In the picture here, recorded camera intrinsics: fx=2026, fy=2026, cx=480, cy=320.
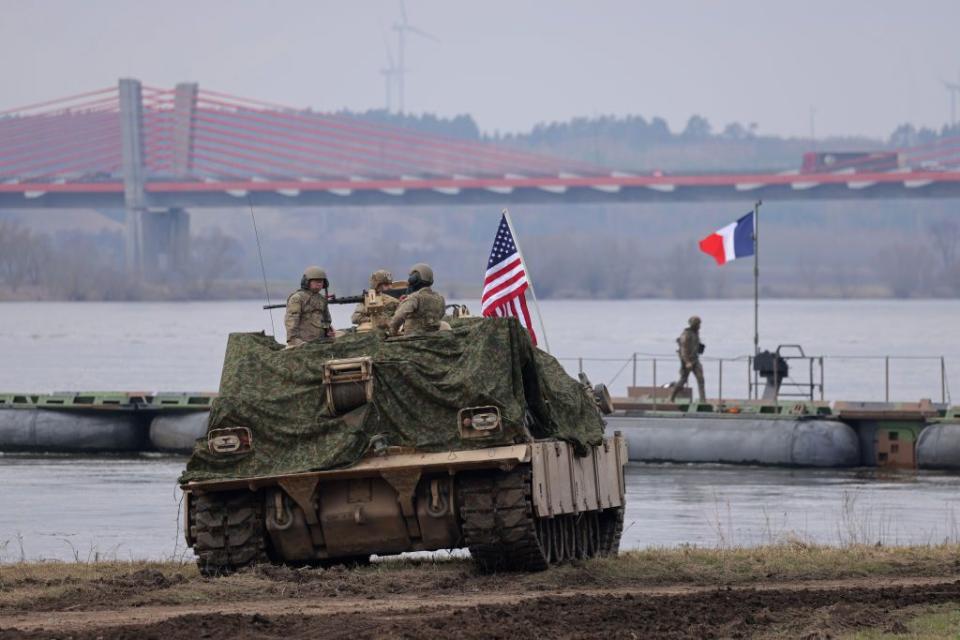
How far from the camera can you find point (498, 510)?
17.2 m

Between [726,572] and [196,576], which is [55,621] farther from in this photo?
[726,572]

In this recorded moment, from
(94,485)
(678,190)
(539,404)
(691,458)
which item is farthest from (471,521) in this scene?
(678,190)

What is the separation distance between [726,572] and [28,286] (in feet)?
488

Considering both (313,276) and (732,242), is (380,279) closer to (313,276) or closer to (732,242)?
(313,276)

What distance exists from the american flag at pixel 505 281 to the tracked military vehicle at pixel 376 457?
7.06m

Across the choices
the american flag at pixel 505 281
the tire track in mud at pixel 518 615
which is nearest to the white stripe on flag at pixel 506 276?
the american flag at pixel 505 281

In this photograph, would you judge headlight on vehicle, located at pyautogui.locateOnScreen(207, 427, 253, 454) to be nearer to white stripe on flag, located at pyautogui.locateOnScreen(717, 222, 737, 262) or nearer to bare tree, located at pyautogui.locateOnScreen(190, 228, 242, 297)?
white stripe on flag, located at pyautogui.locateOnScreen(717, 222, 737, 262)

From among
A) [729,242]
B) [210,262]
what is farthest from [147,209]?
[729,242]

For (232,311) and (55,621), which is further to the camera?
(232,311)

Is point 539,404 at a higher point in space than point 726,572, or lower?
higher

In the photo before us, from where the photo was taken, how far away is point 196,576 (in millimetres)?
17859

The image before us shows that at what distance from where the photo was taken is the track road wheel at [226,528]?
1748 centimetres

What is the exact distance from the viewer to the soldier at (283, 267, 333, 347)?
62.8ft

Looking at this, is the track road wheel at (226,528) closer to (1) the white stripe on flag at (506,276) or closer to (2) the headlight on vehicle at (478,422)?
(2) the headlight on vehicle at (478,422)
